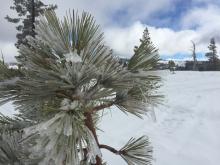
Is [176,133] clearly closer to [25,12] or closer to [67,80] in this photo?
[67,80]

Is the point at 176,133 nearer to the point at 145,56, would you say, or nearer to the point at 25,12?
the point at 145,56

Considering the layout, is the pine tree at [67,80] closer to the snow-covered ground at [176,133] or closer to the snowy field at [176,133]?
the snow-covered ground at [176,133]

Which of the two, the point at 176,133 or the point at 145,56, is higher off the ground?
the point at 145,56

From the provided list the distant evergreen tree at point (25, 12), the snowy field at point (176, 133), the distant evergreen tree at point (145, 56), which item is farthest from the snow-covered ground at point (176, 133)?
the distant evergreen tree at point (25, 12)

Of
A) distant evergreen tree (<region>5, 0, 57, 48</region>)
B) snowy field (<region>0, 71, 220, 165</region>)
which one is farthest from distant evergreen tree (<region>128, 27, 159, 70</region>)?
distant evergreen tree (<region>5, 0, 57, 48</region>)

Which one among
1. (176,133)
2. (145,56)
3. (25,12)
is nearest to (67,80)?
(145,56)

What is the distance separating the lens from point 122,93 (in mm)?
1855

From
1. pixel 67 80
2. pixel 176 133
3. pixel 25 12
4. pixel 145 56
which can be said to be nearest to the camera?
pixel 67 80

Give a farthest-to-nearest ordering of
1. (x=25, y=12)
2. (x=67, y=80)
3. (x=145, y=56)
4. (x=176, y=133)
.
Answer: (x=25, y=12) → (x=176, y=133) → (x=145, y=56) → (x=67, y=80)

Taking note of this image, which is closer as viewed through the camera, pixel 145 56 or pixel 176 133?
pixel 145 56

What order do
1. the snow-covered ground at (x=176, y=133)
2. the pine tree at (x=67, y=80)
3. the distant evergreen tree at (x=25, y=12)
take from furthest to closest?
the distant evergreen tree at (x=25, y=12) < the snow-covered ground at (x=176, y=133) < the pine tree at (x=67, y=80)

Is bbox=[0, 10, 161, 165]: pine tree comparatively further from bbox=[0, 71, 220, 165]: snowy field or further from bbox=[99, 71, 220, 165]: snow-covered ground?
bbox=[0, 71, 220, 165]: snowy field

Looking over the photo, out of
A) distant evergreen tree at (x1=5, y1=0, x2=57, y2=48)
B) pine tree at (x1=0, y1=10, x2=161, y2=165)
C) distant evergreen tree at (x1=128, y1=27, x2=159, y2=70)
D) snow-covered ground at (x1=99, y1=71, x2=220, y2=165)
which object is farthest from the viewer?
distant evergreen tree at (x1=5, y1=0, x2=57, y2=48)

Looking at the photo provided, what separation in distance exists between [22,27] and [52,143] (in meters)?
26.2
